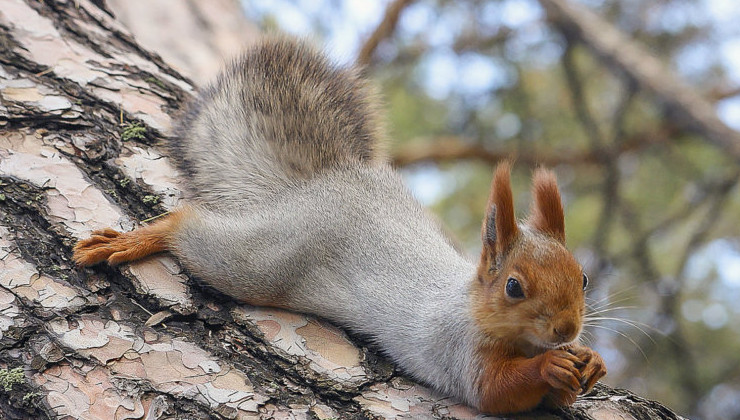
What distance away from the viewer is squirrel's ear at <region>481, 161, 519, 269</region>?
1.55 metres

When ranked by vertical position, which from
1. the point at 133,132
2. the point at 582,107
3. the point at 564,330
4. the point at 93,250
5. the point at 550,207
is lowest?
the point at 93,250

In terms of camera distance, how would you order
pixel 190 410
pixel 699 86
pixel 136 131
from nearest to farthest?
1. pixel 190 410
2. pixel 136 131
3. pixel 699 86

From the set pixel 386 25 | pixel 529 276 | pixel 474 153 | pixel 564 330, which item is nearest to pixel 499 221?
pixel 529 276

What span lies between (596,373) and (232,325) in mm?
816

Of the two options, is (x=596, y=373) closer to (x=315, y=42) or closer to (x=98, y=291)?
(x=98, y=291)

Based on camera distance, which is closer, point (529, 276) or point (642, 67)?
point (529, 276)

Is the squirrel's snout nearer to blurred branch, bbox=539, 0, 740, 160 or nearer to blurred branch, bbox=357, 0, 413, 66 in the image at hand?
blurred branch, bbox=539, 0, 740, 160

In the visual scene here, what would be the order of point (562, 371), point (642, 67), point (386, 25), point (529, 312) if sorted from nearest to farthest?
point (562, 371) < point (529, 312) < point (642, 67) < point (386, 25)

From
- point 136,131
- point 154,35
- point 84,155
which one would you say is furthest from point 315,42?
point 154,35

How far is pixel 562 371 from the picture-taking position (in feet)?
4.53

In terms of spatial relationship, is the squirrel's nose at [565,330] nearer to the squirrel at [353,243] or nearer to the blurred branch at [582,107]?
the squirrel at [353,243]

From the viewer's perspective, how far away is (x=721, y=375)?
146 inches

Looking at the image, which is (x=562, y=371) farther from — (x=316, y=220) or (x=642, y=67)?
(x=642, y=67)

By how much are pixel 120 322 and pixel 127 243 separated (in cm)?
25
